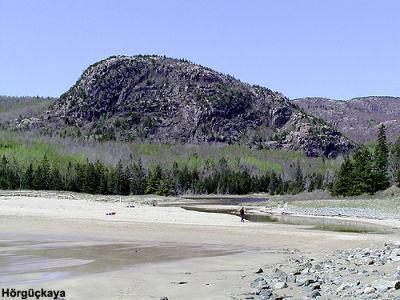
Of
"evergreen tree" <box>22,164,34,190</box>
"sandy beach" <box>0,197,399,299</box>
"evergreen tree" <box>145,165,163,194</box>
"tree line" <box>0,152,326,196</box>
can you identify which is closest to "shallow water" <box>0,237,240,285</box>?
"sandy beach" <box>0,197,399,299</box>

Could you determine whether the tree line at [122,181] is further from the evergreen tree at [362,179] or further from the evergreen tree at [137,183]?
the evergreen tree at [362,179]

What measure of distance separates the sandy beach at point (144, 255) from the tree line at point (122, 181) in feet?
318

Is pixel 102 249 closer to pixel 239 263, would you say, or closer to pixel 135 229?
pixel 239 263

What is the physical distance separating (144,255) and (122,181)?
125 meters

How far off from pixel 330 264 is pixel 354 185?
3390 inches

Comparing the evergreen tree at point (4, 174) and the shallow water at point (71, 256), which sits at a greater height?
the evergreen tree at point (4, 174)

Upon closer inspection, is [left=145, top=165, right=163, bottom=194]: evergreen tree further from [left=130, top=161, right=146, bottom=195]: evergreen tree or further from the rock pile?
the rock pile

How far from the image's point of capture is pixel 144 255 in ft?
84.2

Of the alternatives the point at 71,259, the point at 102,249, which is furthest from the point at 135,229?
the point at 71,259

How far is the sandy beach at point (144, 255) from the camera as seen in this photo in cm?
1670

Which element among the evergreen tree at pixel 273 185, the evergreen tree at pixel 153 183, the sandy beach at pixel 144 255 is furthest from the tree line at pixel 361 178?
the evergreen tree at pixel 273 185

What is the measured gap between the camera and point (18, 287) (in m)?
16.3

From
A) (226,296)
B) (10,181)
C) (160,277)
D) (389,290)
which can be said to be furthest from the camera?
(10,181)

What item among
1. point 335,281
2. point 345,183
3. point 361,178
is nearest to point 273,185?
point 345,183
